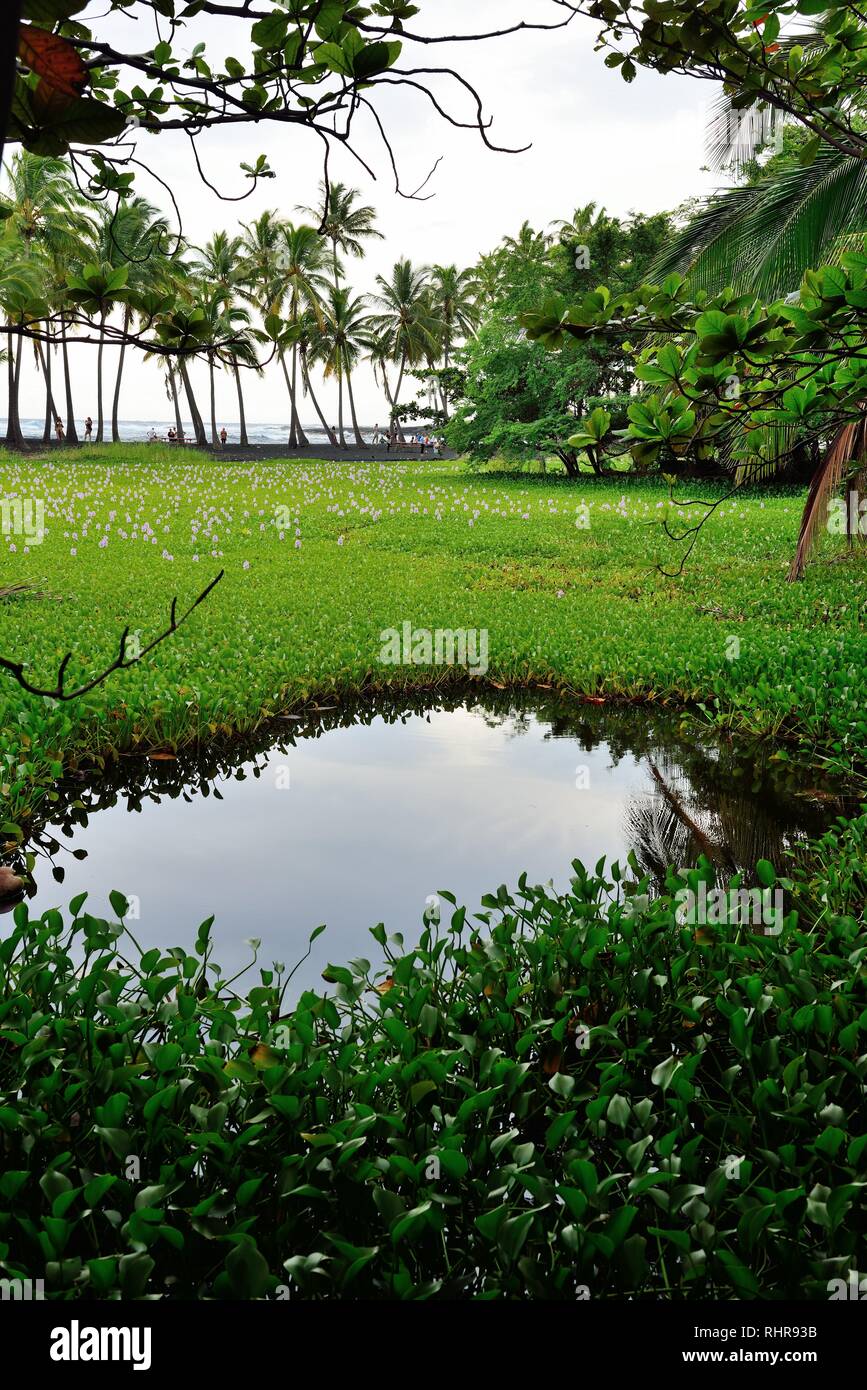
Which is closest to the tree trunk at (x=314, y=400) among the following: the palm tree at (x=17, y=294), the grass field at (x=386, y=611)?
the palm tree at (x=17, y=294)

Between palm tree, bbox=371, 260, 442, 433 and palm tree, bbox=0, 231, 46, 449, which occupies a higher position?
palm tree, bbox=371, 260, 442, 433

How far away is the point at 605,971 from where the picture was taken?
288cm

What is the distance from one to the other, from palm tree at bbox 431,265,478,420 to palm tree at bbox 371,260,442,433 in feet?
2.97

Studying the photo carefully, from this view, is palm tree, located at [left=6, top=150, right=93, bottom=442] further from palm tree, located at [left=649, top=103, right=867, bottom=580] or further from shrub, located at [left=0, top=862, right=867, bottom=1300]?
shrub, located at [left=0, top=862, right=867, bottom=1300]

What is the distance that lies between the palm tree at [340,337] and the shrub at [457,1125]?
3948 cm

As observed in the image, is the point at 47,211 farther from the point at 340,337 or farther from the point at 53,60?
the point at 53,60

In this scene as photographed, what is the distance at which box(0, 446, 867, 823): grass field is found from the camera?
5.78 m

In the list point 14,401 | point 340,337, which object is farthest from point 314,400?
point 14,401

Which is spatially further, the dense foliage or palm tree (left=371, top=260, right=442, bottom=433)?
palm tree (left=371, top=260, right=442, bottom=433)

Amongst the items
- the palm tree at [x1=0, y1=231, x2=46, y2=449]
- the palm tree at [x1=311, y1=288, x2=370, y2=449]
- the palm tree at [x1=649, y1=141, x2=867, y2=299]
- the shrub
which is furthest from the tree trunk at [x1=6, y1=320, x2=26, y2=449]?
the shrub
